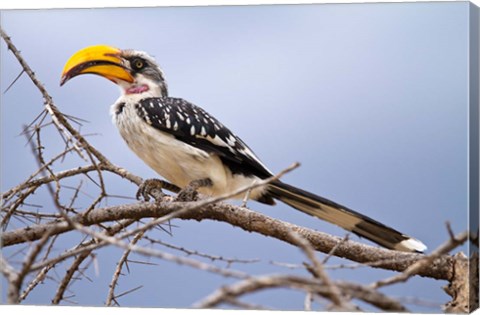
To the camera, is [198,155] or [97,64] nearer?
[198,155]

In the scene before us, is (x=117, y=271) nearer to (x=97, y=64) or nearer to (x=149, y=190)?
(x=149, y=190)

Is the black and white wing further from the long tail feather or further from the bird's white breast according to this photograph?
the long tail feather

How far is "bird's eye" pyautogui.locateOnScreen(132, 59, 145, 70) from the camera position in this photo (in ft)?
10.6

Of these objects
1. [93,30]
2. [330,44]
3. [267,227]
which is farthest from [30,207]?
[330,44]

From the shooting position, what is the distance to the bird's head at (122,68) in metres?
3.17

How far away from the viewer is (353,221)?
287cm

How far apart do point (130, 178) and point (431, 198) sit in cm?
103

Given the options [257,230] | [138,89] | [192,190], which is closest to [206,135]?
[192,190]

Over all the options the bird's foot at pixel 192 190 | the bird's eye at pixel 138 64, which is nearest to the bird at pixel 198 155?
the bird's foot at pixel 192 190

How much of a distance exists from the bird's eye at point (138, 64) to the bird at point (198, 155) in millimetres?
143

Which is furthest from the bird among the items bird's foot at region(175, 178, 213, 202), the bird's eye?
the bird's eye

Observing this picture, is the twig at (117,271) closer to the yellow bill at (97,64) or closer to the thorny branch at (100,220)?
the thorny branch at (100,220)

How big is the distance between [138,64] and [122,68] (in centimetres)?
7

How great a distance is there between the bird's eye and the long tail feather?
769 mm
